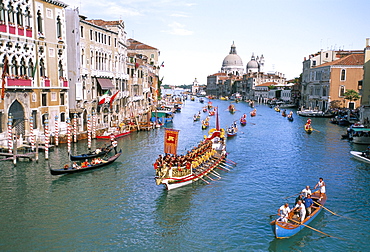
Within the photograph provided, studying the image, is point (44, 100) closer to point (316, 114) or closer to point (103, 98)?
point (103, 98)

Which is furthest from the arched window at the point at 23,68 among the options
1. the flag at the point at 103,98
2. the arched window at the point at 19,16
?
the flag at the point at 103,98

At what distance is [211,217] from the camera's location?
17094 millimetres

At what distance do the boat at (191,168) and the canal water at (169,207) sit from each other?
622 millimetres

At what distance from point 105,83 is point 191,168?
73.4 ft

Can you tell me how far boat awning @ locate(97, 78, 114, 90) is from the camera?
3947 cm

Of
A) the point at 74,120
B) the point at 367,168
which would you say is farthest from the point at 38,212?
the point at 367,168

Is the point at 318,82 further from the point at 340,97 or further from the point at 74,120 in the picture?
the point at 74,120

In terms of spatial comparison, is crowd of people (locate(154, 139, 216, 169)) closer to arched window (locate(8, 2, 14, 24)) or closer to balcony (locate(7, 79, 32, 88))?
balcony (locate(7, 79, 32, 88))

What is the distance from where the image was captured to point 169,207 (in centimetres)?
1830

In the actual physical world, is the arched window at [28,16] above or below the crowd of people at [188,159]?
above

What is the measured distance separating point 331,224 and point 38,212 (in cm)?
1460

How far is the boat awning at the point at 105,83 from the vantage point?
39469mm

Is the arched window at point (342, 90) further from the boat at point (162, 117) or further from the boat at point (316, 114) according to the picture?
the boat at point (162, 117)

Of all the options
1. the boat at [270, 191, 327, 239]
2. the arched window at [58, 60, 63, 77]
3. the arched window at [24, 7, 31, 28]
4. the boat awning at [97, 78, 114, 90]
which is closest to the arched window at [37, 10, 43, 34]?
the arched window at [24, 7, 31, 28]
